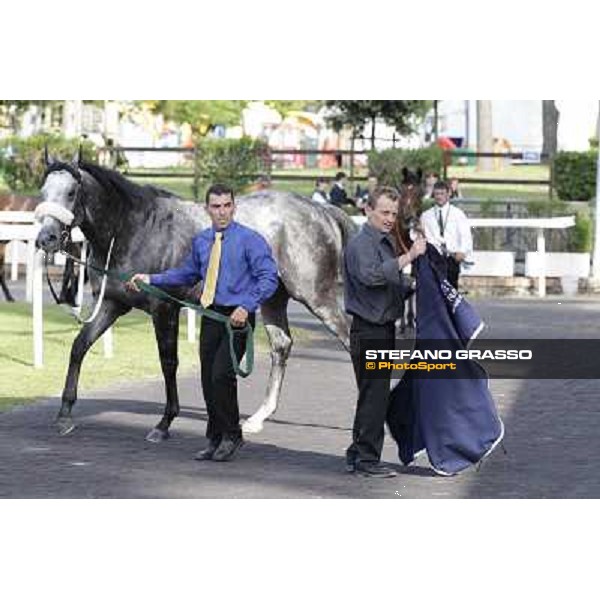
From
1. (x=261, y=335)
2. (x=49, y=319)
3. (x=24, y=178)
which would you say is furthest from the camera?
(x=24, y=178)

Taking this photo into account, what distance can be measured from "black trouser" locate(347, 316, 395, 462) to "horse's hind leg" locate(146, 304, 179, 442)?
204 cm

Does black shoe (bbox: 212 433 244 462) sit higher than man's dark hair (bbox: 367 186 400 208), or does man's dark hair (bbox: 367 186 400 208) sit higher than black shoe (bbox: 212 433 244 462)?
man's dark hair (bbox: 367 186 400 208)

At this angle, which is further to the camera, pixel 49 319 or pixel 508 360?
pixel 49 319

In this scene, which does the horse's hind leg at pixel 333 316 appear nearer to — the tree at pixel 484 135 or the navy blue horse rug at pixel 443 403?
the navy blue horse rug at pixel 443 403

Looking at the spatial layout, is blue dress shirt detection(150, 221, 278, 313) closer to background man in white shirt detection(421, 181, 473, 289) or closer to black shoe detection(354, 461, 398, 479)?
black shoe detection(354, 461, 398, 479)

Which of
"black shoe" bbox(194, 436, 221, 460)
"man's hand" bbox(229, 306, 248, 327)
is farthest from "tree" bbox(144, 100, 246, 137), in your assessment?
"man's hand" bbox(229, 306, 248, 327)

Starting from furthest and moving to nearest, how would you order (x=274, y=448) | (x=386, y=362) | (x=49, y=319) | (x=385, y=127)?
(x=385, y=127) → (x=49, y=319) → (x=274, y=448) → (x=386, y=362)

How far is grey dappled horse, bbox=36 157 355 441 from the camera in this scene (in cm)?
1304

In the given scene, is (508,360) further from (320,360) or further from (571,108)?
(571,108)

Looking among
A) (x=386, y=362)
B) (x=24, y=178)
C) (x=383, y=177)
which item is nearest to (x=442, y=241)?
(x=386, y=362)

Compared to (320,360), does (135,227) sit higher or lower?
higher

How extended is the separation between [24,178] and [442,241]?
882 inches

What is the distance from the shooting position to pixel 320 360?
→ 60.5 feet

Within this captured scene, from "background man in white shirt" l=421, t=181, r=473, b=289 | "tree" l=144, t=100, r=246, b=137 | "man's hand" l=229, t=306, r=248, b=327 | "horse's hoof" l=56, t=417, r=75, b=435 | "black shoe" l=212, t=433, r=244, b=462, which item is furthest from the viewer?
"tree" l=144, t=100, r=246, b=137
